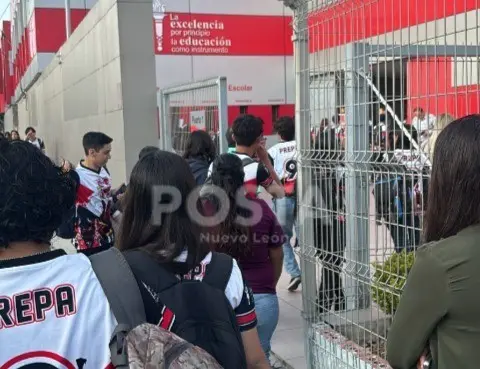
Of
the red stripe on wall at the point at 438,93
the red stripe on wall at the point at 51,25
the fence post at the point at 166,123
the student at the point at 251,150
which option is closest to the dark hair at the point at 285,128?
the fence post at the point at 166,123

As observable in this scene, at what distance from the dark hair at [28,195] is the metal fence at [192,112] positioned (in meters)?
3.82

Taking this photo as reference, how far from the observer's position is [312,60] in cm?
363

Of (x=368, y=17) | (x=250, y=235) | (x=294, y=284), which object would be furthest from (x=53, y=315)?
(x=294, y=284)

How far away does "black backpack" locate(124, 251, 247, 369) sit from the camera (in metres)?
1.68

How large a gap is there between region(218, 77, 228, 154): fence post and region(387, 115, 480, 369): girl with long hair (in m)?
3.59

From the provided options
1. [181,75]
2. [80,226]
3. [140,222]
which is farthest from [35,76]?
[140,222]

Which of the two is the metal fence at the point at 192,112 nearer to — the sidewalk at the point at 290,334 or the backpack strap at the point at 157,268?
the sidewalk at the point at 290,334

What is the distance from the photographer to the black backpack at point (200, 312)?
5.53ft

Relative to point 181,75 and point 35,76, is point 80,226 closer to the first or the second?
point 181,75

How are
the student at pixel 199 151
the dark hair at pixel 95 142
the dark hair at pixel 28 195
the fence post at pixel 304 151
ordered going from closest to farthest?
the dark hair at pixel 28 195 → the fence post at pixel 304 151 → the student at pixel 199 151 → the dark hair at pixel 95 142

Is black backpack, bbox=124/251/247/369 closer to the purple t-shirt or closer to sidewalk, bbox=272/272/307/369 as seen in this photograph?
the purple t-shirt

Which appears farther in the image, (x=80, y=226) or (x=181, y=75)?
(x=181, y=75)

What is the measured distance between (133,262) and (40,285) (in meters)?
0.46

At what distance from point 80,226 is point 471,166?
4114 millimetres
